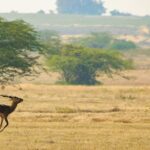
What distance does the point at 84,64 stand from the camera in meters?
64.5

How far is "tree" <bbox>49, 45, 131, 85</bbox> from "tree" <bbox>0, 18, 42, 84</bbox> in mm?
18554

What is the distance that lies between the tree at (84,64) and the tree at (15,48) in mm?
18554

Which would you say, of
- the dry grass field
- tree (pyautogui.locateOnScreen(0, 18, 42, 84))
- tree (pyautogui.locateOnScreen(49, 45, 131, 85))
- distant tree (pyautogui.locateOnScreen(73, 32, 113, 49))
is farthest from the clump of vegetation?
the dry grass field

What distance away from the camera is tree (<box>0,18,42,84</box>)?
38.6m

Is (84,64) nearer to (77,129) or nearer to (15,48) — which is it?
(15,48)

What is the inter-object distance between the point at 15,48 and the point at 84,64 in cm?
2367

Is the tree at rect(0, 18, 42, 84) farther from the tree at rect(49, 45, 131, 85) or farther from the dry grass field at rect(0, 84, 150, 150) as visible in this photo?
the tree at rect(49, 45, 131, 85)

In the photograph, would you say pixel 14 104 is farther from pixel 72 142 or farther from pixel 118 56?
A: pixel 118 56

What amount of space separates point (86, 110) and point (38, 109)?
1.87 metres

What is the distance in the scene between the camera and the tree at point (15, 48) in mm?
38594

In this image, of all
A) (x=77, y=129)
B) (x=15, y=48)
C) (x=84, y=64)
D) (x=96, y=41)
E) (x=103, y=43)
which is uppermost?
(x=77, y=129)

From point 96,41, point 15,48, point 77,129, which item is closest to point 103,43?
point 96,41

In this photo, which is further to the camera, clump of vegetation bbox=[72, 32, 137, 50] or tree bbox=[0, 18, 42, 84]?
clump of vegetation bbox=[72, 32, 137, 50]

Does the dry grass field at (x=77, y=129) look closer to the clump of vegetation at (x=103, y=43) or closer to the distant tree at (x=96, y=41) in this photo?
the clump of vegetation at (x=103, y=43)
